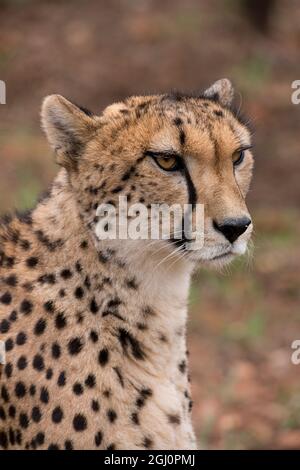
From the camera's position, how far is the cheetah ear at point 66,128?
3688 mm

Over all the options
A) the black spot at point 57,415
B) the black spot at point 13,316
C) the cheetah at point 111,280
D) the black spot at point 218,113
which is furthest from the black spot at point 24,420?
the black spot at point 218,113

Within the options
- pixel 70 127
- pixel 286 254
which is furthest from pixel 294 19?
pixel 70 127

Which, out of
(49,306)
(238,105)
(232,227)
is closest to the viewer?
(232,227)

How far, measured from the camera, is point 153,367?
12.1 ft

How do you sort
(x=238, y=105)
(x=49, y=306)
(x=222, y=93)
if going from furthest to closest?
1. (x=238, y=105)
2. (x=222, y=93)
3. (x=49, y=306)

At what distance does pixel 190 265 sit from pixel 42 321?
0.54 metres

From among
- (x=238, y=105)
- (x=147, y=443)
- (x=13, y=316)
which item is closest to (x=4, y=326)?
(x=13, y=316)

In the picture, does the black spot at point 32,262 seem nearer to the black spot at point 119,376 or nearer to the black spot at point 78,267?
the black spot at point 78,267

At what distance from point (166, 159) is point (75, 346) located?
0.69 meters

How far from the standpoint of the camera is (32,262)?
3.74 meters

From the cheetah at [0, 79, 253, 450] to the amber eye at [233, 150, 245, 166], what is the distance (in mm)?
14

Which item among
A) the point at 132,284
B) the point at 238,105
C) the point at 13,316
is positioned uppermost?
the point at 238,105

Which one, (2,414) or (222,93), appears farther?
(222,93)

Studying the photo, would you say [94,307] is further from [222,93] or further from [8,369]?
[222,93]
